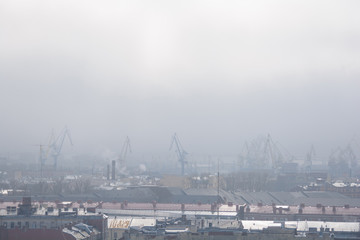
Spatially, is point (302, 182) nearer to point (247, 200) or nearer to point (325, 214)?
point (247, 200)

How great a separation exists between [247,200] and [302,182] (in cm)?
2984

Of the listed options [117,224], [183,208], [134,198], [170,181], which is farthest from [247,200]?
[117,224]

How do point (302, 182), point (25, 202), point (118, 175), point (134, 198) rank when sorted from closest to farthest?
point (25, 202)
point (134, 198)
point (302, 182)
point (118, 175)

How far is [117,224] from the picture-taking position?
139 feet

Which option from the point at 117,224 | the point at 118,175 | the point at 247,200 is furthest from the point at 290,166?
the point at 117,224

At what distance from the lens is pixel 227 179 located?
9625 cm

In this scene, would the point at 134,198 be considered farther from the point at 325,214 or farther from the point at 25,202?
the point at 25,202

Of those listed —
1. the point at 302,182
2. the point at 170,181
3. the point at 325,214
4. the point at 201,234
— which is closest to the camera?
the point at 201,234

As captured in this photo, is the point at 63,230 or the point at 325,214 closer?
the point at 63,230

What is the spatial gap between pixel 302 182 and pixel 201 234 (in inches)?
2626

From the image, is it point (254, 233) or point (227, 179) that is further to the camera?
point (227, 179)

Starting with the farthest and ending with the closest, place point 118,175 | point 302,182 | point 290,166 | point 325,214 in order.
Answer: point 290,166 < point 118,175 < point 302,182 < point 325,214

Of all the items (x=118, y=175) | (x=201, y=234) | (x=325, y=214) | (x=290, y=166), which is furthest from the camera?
(x=290, y=166)

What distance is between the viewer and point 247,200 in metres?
70.3
